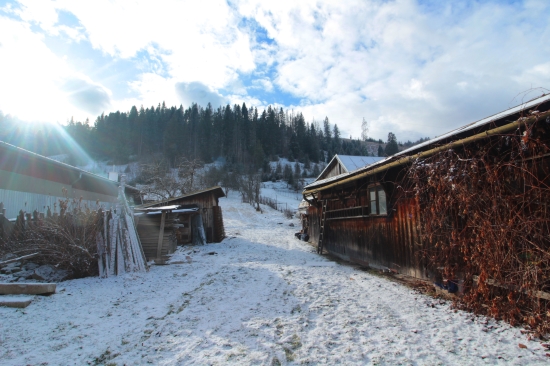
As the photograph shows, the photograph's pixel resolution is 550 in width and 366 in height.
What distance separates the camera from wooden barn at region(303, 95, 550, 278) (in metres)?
3.88

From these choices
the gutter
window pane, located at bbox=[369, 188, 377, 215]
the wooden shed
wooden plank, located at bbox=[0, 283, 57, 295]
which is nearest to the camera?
the gutter

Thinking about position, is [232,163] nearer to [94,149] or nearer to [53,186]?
[94,149]

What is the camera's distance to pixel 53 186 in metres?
11.6

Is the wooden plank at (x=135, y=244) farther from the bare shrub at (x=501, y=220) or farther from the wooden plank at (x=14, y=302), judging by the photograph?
the bare shrub at (x=501, y=220)

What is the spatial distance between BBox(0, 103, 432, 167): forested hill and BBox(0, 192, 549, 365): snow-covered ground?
176 ft

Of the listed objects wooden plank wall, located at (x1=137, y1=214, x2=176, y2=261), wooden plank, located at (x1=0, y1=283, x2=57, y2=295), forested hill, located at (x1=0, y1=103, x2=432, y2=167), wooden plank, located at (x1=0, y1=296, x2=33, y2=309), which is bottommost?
wooden plank, located at (x1=0, y1=296, x2=33, y2=309)

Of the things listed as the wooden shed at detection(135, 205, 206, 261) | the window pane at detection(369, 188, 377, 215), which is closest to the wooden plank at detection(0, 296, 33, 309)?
the wooden shed at detection(135, 205, 206, 261)

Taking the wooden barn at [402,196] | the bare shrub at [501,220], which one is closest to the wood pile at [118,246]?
the wooden barn at [402,196]

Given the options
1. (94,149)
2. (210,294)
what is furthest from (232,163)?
(210,294)

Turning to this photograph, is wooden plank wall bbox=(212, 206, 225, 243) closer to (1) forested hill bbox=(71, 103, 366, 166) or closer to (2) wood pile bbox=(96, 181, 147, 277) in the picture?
(2) wood pile bbox=(96, 181, 147, 277)

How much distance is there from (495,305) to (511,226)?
49.2 inches

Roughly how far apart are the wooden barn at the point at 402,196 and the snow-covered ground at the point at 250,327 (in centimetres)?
121

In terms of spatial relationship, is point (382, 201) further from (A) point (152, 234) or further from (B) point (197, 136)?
(B) point (197, 136)

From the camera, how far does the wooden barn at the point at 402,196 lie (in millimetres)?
3875
